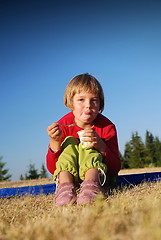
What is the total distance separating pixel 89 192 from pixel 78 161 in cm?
59

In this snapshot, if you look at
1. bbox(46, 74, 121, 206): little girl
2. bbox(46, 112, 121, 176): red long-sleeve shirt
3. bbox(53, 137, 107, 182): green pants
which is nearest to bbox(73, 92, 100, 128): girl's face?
bbox(46, 74, 121, 206): little girl

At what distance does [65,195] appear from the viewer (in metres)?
2.47

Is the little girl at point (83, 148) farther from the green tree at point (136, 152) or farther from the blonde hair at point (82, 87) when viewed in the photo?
the green tree at point (136, 152)

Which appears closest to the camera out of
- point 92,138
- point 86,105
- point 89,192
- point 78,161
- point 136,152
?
point 89,192

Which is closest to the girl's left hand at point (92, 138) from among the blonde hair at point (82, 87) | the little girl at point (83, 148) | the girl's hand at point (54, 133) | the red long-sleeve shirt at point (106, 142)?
the little girl at point (83, 148)

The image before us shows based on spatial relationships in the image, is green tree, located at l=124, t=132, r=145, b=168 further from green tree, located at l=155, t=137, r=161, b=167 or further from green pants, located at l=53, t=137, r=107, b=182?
green pants, located at l=53, t=137, r=107, b=182

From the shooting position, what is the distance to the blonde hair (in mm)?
3283

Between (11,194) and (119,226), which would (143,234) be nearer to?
(119,226)

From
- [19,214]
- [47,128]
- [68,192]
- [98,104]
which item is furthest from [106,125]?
[19,214]

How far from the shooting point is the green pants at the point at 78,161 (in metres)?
2.74

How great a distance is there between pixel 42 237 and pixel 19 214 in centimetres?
116

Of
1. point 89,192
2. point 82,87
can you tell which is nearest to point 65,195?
point 89,192

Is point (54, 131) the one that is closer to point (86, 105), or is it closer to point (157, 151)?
point (86, 105)

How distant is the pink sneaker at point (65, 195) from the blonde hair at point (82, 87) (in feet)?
3.96
